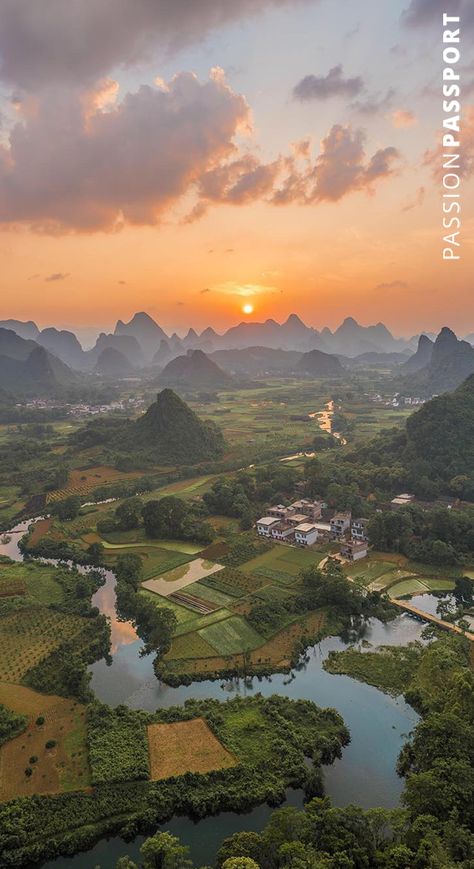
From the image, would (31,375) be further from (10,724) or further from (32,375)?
(10,724)

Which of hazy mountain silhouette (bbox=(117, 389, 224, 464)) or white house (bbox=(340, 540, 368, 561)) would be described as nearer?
white house (bbox=(340, 540, 368, 561))

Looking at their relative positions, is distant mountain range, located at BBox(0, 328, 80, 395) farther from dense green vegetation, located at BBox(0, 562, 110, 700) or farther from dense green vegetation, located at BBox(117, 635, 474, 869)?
dense green vegetation, located at BBox(117, 635, 474, 869)

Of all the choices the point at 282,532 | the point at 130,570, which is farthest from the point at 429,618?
the point at 130,570

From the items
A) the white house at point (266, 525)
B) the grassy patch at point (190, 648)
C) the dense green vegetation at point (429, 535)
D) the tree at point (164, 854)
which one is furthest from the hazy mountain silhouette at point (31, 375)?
the tree at point (164, 854)

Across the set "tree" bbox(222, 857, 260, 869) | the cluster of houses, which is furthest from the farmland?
the cluster of houses

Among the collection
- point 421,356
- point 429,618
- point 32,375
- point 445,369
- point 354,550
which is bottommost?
point 429,618

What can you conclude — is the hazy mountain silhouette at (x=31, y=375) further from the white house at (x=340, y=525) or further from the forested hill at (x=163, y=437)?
the white house at (x=340, y=525)
